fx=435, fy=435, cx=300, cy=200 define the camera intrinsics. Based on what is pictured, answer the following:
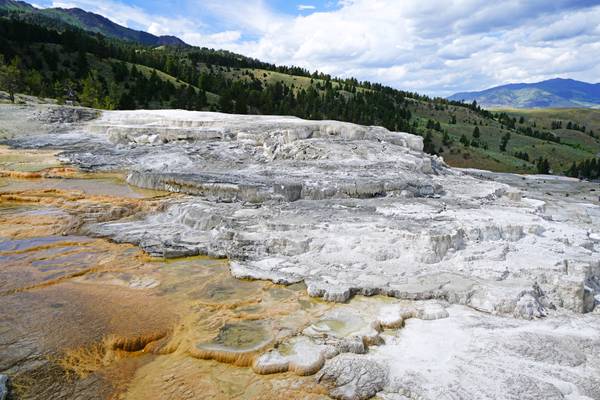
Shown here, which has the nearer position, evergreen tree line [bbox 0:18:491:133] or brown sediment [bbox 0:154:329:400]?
brown sediment [bbox 0:154:329:400]

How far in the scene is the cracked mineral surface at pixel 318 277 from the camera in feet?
18.3

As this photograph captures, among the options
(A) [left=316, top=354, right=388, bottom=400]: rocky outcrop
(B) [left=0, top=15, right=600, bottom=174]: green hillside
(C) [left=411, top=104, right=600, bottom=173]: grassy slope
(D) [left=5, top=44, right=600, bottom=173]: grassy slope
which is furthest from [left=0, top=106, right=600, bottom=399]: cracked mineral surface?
(D) [left=5, top=44, right=600, bottom=173]: grassy slope

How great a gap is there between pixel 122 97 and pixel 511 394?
48229mm

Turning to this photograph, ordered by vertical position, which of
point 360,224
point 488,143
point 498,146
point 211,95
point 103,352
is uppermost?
point 211,95

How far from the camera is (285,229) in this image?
392 inches

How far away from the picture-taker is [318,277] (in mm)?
8297

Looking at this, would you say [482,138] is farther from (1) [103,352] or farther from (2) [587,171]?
(1) [103,352]

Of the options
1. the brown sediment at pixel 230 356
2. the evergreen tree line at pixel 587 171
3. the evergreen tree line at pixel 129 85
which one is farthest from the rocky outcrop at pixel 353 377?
the evergreen tree line at pixel 587 171

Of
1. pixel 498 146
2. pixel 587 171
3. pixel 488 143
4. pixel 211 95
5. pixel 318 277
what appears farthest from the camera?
pixel 488 143

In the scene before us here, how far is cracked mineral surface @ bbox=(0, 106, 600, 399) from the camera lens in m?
5.59

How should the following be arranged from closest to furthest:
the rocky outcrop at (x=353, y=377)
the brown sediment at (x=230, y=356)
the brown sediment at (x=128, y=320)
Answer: the rocky outcrop at (x=353, y=377)
the brown sediment at (x=128, y=320)
the brown sediment at (x=230, y=356)

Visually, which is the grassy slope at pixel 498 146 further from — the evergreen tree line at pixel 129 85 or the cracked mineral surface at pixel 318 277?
the cracked mineral surface at pixel 318 277

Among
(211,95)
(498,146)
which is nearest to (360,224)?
(211,95)

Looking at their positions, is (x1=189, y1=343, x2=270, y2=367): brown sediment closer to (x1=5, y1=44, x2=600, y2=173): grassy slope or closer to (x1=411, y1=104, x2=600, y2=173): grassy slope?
(x1=5, y1=44, x2=600, y2=173): grassy slope
